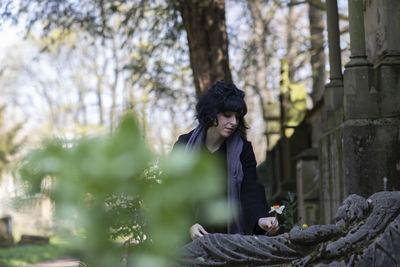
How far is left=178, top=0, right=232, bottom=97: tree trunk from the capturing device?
984 cm

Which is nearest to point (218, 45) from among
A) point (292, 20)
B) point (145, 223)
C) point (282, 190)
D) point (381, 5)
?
point (381, 5)

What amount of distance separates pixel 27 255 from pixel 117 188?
17685 mm

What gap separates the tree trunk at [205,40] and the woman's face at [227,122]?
21.5 feet

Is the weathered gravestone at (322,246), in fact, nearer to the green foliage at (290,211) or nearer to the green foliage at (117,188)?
the green foliage at (290,211)

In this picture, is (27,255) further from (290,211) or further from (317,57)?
(290,211)

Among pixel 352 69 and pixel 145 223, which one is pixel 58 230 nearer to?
pixel 145 223

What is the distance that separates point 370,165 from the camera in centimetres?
588

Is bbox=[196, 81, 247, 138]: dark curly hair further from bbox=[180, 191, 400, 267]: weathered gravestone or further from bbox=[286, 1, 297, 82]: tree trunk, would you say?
bbox=[286, 1, 297, 82]: tree trunk

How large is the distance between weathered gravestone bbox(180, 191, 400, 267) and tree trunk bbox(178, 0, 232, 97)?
663 centimetres

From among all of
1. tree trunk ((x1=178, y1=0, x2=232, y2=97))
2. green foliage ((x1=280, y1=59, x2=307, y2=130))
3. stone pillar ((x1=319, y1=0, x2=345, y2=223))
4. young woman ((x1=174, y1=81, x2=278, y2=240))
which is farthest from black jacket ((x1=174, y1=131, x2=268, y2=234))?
green foliage ((x1=280, y1=59, x2=307, y2=130))

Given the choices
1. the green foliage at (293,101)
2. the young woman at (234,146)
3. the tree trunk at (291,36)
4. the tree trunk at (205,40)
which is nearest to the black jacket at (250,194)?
the young woman at (234,146)

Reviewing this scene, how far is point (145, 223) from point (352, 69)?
5476mm

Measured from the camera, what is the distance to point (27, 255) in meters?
17.5

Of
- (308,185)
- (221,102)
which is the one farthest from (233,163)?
(308,185)
